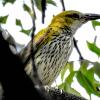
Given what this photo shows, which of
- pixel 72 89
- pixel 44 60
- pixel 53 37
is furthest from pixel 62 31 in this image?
pixel 72 89

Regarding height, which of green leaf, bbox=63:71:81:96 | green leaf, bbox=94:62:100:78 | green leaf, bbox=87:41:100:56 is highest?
green leaf, bbox=87:41:100:56

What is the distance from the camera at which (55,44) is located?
4.32 meters

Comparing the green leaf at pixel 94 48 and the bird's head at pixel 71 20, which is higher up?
the green leaf at pixel 94 48

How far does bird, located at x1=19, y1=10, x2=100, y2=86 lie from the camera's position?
399 cm

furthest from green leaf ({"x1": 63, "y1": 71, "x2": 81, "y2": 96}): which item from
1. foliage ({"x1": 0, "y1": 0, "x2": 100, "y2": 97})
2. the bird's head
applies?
the bird's head

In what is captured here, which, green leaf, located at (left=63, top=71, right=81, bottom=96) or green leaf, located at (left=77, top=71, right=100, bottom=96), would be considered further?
green leaf, located at (left=63, top=71, right=81, bottom=96)

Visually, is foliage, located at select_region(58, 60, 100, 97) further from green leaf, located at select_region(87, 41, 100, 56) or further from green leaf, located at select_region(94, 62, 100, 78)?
green leaf, located at select_region(87, 41, 100, 56)

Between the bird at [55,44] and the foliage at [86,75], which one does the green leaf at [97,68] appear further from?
the bird at [55,44]

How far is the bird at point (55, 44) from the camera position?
3988mm

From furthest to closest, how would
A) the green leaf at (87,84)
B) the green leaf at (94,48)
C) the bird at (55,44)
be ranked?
the bird at (55,44) → the green leaf at (94,48) → the green leaf at (87,84)

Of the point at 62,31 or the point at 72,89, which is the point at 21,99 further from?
the point at 62,31

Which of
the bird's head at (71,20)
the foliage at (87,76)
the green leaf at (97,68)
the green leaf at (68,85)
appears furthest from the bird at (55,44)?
the green leaf at (97,68)

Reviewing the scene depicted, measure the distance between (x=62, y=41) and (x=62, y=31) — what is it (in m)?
0.34

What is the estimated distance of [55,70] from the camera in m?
4.01
